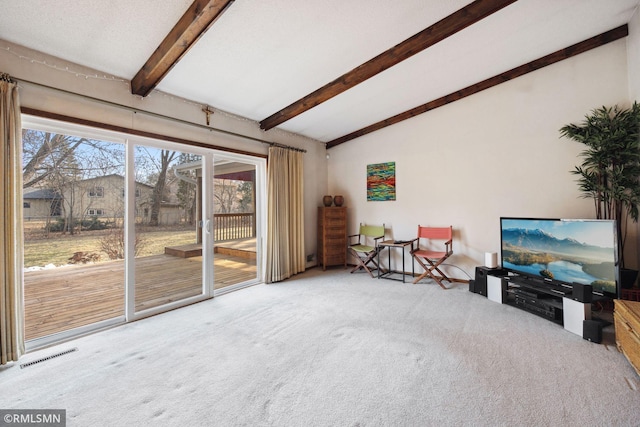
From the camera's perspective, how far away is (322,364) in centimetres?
197

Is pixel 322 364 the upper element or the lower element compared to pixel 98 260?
lower

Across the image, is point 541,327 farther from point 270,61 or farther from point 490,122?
point 270,61

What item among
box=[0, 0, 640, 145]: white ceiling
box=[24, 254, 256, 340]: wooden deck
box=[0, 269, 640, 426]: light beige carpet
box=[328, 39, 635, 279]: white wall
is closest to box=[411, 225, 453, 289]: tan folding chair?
box=[328, 39, 635, 279]: white wall

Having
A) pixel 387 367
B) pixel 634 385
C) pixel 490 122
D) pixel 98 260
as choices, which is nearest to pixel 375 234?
pixel 490 122

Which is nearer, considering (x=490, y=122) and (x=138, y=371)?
(x=138, y=371)

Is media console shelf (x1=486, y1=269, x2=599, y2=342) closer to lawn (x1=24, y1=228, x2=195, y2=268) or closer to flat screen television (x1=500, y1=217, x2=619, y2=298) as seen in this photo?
flat screen television (x1=500, y1=217, x2=619, y2=298)

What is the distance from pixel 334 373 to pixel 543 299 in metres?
2.47

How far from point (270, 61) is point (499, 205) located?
3574 mm

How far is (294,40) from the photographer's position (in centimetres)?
246

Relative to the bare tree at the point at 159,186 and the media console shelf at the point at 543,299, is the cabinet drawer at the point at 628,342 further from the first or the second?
the bare tree at the point at 159,186

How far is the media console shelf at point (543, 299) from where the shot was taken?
2.38 metres

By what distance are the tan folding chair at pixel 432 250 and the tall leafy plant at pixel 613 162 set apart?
5.40 feet

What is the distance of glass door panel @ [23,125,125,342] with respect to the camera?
7.73 ft

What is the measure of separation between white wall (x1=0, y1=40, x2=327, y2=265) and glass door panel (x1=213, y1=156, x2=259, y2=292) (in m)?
0.46
